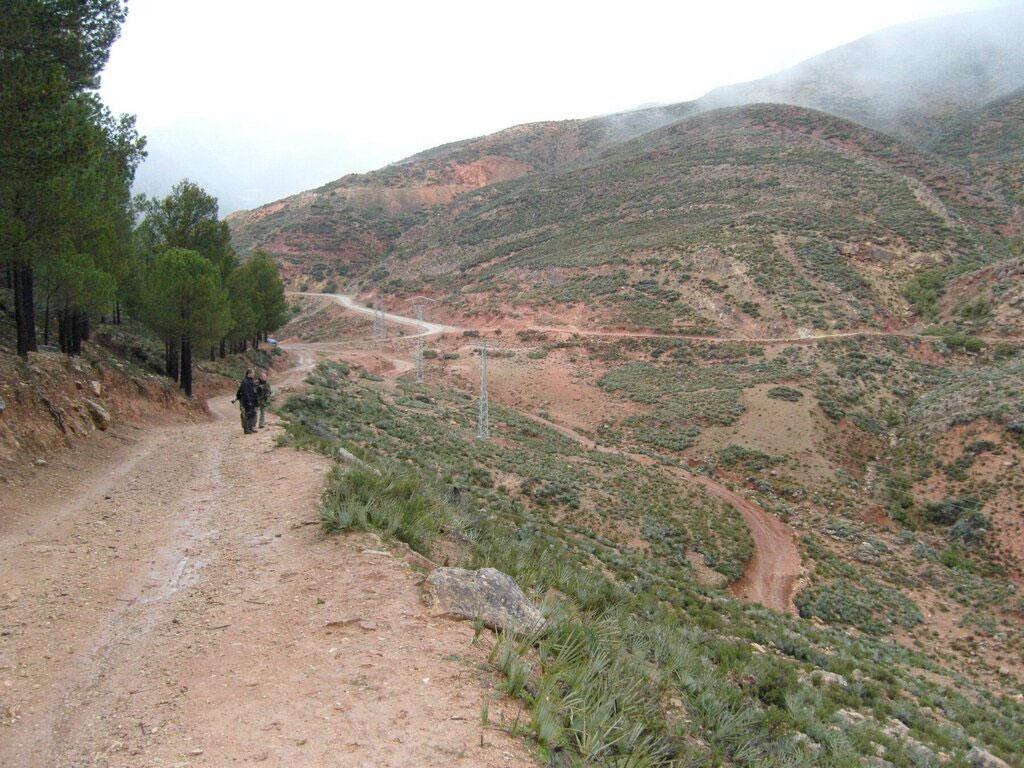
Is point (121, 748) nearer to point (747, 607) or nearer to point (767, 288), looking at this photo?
point (747, 607)

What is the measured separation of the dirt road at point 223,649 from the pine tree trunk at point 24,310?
22.0ft

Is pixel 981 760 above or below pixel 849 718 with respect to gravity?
below

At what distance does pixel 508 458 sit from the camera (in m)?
21.8

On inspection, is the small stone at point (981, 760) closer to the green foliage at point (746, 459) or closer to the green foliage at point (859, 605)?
the green foliage at point (859, 605)

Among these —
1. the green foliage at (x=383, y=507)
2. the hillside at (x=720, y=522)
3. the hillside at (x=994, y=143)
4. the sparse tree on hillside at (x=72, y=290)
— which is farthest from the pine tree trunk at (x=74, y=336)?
the hillside at (x=994, y=143)

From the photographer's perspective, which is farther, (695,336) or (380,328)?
(380,328)

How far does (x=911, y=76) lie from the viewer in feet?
395

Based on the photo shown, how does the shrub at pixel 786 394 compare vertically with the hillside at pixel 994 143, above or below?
below

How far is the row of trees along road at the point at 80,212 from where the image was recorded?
972 centimetres

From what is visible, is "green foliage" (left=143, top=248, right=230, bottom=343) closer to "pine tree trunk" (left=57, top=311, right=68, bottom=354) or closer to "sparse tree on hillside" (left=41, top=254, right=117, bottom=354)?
"sparse tree on hillside" (left=41, top=254, right=117, bottom=354)

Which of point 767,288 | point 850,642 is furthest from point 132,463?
point 767,288

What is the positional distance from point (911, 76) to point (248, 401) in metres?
157

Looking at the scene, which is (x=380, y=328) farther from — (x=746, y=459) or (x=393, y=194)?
(x=393, y=194)

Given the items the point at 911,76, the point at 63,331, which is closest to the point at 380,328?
the point at 63,331
